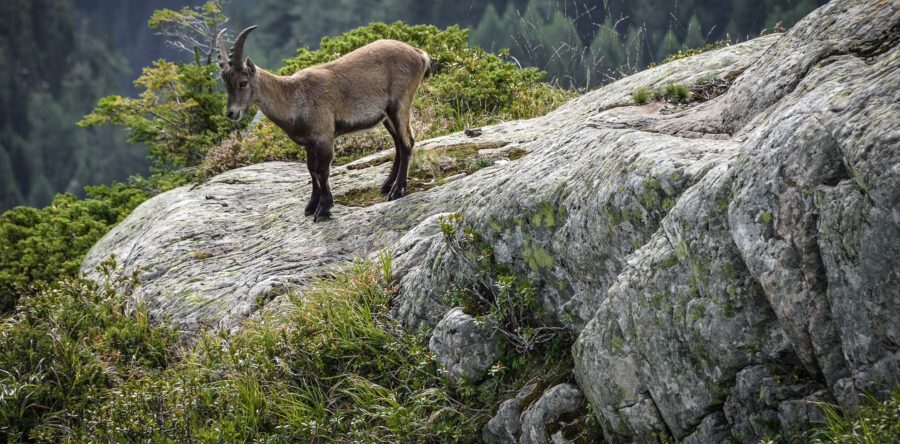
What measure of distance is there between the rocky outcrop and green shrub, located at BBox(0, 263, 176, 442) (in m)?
3.13

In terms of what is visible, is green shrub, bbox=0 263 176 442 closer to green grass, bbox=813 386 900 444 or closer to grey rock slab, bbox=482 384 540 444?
grey rock slab, bbox=482 384 540 444

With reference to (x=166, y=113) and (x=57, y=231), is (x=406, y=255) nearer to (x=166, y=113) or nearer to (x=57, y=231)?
(x=57, y=231)

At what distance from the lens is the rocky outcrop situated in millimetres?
3545

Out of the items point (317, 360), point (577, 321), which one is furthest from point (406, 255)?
point (577, 321)

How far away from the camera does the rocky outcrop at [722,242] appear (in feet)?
11.6

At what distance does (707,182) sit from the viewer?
4.48 m

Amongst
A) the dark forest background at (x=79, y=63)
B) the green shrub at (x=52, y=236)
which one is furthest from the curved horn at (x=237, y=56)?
the dark forest background at (x=79, y=63)

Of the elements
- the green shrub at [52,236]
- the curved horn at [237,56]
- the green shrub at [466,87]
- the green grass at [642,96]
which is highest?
the curved horn at [237,56]

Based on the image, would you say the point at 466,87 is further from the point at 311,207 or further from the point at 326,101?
the point at 311,207

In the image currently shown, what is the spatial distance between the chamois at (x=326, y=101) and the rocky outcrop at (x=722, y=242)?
2.27m

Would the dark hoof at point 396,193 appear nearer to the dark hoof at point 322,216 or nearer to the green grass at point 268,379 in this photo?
the dark hoof at point 322,216

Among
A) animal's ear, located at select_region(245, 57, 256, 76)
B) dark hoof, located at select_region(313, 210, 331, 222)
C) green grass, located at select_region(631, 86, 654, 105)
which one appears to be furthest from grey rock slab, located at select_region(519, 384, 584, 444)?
animal's ear, located at select_region(245, 57, 256, 76)

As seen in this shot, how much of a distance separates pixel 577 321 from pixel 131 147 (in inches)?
5242

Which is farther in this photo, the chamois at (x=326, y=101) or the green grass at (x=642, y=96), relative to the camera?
the chamois at (x=326, y=101)
